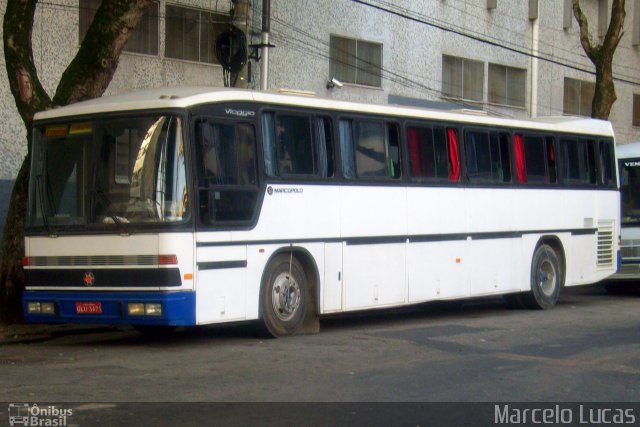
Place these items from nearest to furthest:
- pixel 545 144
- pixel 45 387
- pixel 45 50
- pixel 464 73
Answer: pixel 45 387
pixel 545 144
pixel 45 50
pixel 464 73

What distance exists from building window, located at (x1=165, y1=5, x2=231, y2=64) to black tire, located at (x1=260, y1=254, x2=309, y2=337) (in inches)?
385

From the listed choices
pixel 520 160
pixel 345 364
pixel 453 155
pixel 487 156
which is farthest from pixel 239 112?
pixel 520 160

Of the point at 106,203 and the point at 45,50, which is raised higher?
the point at 45,50

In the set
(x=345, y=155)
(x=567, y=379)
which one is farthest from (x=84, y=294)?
(x=567, y=379)

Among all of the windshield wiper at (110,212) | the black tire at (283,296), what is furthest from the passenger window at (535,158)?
the windshield wiper at (110,212)

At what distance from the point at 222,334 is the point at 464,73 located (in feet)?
60.6

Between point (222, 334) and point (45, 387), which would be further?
A: point (222, 334)

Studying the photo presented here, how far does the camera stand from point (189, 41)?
75.1 ft

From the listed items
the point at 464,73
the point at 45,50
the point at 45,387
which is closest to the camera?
the point at 45,387

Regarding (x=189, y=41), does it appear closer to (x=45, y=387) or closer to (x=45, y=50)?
(x=45, y=50)

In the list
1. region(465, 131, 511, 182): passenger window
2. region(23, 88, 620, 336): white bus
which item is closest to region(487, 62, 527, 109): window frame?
region(23, 88, 620, 336): white bus
